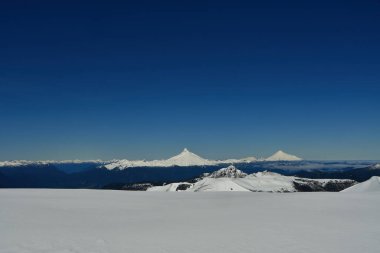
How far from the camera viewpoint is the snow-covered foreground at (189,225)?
38.5 feet

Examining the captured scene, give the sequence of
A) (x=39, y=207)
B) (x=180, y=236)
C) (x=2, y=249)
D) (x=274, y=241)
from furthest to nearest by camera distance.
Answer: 1. (x=39, y=207)
2. (x=180, y=236)
3. (x=274, y=241)
4. (x=2, y=249)

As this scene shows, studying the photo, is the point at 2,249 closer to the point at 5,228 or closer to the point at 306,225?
the point at 5,228

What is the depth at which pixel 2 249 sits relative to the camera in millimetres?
10852

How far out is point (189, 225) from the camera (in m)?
15.8

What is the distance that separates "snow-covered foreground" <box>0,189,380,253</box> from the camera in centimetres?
1175

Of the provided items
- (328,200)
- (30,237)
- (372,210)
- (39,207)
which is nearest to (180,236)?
(30,237)

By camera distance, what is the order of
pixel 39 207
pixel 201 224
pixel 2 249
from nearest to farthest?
pixel 2 249, pixel 201 224, pixel 39 207

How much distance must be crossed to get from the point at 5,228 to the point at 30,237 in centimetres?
218

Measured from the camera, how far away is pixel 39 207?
1962cm

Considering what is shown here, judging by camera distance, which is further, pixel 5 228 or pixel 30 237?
pixel 5 228

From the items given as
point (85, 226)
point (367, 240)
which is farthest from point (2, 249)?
point (367, 240)

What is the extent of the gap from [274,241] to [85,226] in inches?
306

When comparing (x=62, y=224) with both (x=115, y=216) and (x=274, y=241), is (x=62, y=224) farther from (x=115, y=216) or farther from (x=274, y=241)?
(x=274, y=241)

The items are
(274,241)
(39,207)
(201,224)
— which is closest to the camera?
(274,241)
